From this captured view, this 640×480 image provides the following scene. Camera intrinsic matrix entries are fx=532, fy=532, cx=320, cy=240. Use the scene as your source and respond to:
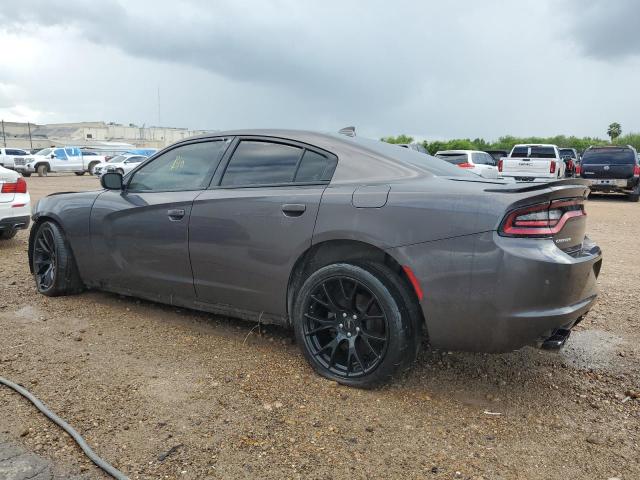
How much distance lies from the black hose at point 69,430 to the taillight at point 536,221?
213 centimetres

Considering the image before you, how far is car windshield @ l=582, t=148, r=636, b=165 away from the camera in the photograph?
16766 millimetres

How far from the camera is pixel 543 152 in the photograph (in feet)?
62.3

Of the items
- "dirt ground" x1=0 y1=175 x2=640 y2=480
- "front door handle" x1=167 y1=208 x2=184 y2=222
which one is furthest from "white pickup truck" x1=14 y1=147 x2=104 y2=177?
"front door handle" x1=167 y1=208 x2=184 y2=222

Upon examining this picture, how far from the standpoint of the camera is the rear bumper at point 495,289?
2.67 meters

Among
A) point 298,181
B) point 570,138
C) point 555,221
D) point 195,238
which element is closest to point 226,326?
point 195,238

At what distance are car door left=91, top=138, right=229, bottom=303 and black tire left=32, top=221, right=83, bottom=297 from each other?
0.41 meters

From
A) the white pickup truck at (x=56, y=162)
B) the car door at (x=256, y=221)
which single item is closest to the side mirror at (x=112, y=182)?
the car door at (x=256, y=221)

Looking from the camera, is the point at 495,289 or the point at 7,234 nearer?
the point at 495,289

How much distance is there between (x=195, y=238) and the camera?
3758 millimetres

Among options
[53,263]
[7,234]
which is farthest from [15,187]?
[53,263]

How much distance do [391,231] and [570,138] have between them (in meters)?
66.4

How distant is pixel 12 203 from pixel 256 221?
5325 mm

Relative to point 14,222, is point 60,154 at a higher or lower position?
lower

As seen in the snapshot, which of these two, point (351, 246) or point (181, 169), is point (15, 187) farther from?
point (351, 246)
